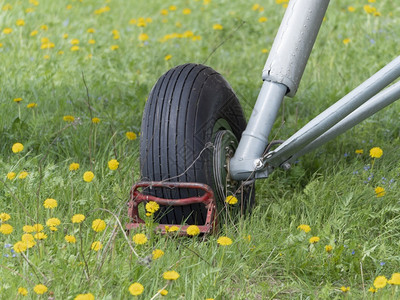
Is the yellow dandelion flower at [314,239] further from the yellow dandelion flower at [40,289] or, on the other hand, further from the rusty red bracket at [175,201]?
the yellow dandelion flower at [40,289]

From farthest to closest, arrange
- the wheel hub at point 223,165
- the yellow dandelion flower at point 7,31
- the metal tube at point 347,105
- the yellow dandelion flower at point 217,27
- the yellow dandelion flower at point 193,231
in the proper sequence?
the yellow dandelion flower at point 217,27 → the yellow dandelion flower at point 7,31 → the wheel hub at point 223,165 → the metal tube at point 347,105 → the yellow dandelion flower at point 193,231

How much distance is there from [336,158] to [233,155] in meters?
0.64

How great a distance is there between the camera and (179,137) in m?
2.39

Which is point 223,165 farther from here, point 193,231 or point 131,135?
point 131,135

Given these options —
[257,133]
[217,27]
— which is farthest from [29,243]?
[217,27]

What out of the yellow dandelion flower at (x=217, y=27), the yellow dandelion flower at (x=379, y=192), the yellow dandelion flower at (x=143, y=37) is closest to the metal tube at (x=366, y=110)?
the yellow dandelion flower at (x=379, y=192)

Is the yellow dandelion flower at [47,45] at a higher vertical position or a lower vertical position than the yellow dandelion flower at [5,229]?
higher

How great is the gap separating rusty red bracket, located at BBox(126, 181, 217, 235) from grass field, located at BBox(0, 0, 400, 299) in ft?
0.15

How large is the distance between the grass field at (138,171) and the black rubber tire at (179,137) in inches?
5.7

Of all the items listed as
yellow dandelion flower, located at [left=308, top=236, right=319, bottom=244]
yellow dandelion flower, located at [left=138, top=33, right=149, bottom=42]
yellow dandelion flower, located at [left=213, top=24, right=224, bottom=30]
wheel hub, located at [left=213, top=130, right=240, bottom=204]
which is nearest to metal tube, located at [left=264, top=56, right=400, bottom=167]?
wheel hub, located at [left=213, top=130, right=240, bottom=204]

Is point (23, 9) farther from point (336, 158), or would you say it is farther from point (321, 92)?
point (336, 158)

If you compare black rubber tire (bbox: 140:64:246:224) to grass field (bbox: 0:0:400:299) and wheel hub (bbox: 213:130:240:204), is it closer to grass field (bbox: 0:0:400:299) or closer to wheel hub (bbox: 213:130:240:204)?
wheel hub (bbox: 213:130:240:204)

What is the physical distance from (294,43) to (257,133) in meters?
0.35

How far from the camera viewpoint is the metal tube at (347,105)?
2.33 m
